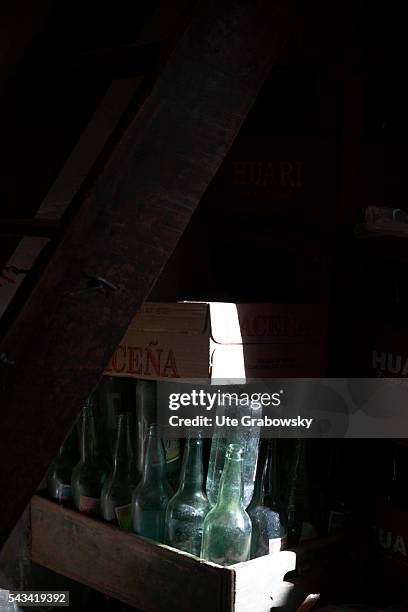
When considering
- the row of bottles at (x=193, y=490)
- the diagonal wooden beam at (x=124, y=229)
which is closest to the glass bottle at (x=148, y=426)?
the row of bottles at (x=193, y=490)

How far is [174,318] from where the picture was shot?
1644mm

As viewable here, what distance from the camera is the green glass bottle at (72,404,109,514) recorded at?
6.42ft

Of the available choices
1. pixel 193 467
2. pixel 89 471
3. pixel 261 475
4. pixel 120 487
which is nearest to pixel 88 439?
pixel 89 471

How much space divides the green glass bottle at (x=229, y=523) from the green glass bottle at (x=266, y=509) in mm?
45

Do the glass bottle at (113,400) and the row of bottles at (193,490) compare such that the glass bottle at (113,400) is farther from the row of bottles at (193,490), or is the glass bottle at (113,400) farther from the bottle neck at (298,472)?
the bottle neck at (298,472)

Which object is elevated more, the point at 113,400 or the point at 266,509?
the point at 113,400

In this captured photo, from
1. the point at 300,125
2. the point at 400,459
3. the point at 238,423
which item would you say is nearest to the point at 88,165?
the point at 300,125

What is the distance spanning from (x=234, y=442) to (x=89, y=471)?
471 mm

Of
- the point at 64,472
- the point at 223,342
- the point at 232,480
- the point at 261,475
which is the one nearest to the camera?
the point at 223,342

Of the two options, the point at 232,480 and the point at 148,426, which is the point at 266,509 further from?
the point at 148,426

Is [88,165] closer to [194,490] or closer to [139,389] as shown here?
[139,389]

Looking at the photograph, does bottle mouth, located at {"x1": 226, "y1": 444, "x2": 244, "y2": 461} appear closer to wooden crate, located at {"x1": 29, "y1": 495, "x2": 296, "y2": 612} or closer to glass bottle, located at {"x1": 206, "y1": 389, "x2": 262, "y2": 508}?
glass bottle, located at {"x1": 206, "y1": 389, "x2": 262, "y2": 508}

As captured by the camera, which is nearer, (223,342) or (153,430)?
(223,342)

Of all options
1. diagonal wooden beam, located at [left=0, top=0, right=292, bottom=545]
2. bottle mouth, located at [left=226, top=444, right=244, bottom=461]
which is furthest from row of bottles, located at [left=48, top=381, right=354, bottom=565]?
diagonal wooden beam, located at [left=0, top=0, right=292, bottom=545]
